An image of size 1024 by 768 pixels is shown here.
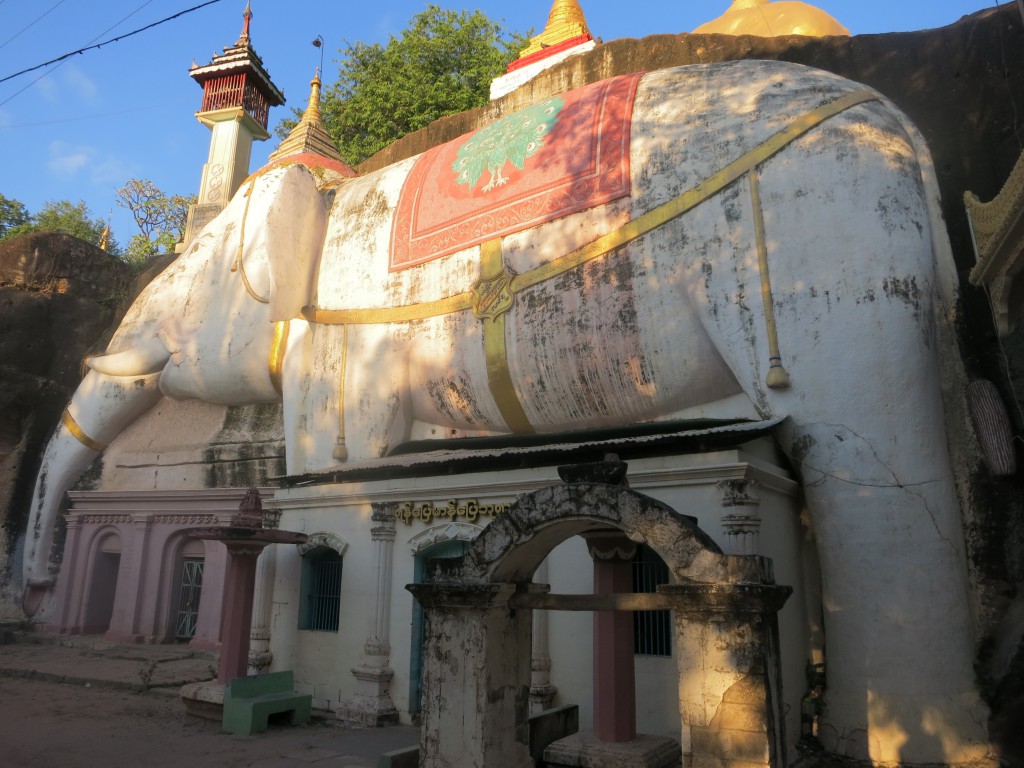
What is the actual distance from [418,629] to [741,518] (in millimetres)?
4412

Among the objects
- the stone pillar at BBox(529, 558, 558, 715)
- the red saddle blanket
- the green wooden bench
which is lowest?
the green wooden bench

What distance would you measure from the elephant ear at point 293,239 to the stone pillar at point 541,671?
22.1ft

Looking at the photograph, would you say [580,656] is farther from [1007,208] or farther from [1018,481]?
[1007,208]

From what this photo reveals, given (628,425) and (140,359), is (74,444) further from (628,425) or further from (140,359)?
(628,425)

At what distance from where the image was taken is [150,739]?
29.3 ft

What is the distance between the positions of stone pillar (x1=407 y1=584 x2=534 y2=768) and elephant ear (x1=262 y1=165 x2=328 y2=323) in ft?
27.8

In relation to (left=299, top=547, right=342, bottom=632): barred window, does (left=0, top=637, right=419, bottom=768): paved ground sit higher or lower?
lower

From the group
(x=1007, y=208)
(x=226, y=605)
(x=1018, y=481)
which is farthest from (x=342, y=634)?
(x=1007, y=208)

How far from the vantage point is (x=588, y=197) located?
404 inches

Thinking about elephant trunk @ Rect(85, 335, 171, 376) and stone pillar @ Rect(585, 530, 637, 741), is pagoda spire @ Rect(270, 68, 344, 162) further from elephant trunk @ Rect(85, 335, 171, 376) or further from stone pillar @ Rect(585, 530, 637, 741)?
stone pillar @ Rect(585, 530, 637, 741)

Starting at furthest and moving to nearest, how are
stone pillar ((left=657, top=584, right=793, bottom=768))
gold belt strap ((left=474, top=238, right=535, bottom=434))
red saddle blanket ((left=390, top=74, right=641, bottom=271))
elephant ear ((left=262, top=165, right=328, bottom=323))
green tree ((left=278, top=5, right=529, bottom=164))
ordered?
green tree ((left=278, top=5, right=529, bottom=164)) → elephant ear ((left=262, top=165, right=328, bottom=323)) → gold belt strap ((left=474, top=238, right=535, bottom=434)) → red saddle blanket ((left=390, top=74, right=641, bottom=271)) → stone pillar ((left=657, top=584, right=793, bottom=768))

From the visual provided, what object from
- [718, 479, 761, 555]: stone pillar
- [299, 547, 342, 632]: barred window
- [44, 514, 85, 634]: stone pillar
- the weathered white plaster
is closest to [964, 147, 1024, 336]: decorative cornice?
[718, 479, 761, 555]: stone pillar

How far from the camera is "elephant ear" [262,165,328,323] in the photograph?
1301cm

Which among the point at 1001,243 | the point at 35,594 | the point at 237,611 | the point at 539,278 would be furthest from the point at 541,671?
the point at 35,594
